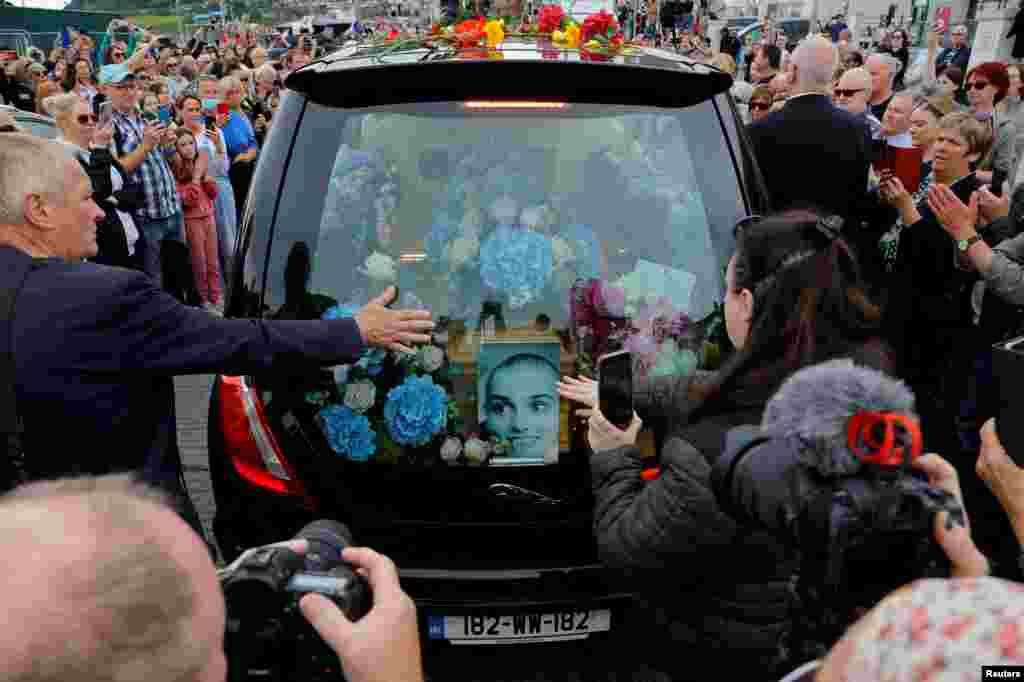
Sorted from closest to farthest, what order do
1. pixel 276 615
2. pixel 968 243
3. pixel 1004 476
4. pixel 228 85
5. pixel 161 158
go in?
1. pixel 276 615
2. pixel 1004 476
3. pixel 968 243
4. pixel 161 158
5. pixel 228 85

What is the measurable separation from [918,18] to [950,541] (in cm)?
3415

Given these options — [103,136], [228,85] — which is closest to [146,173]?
[103,136]

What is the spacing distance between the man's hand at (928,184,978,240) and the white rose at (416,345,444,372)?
257 centimetres

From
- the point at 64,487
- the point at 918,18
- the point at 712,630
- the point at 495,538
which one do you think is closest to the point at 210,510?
the point at 495,538

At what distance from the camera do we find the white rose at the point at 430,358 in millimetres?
2383

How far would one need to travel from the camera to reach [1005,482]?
4.75 feet

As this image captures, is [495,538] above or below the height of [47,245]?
below

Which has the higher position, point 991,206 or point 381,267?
point 991,206

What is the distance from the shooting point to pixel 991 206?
4.05 meters

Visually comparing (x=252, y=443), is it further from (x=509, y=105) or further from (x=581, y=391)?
(x=509, y=105)

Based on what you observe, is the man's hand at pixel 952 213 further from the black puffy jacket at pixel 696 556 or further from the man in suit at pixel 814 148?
the black puffy jacket at pixel 696 556

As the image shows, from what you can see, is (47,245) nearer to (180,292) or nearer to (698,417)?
(698,417)

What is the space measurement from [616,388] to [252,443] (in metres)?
1.13

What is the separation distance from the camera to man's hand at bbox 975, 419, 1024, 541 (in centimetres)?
142
